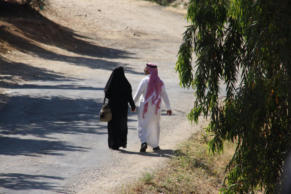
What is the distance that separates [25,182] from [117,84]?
11.2 ft

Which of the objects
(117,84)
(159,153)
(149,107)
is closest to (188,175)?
(159,153)

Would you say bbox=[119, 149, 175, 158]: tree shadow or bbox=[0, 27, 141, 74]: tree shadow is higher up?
bbox=[0, 27, 141, 74]: tree shadow

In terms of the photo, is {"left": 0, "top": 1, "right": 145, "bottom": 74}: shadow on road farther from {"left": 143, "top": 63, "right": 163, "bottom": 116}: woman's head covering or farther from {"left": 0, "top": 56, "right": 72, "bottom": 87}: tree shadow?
{"left": 143, "top": 63, "right": 163, "bottom": 116}: woman's head covering

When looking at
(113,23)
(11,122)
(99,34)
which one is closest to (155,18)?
(113,23)

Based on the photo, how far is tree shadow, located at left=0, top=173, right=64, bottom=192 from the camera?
974cm

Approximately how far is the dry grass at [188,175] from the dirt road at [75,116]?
27 cm

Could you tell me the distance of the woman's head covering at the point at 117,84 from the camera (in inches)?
493

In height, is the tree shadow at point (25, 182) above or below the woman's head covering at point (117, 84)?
below

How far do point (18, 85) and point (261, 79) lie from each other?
1599 cm

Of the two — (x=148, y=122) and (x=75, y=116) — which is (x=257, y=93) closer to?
(x=148, y=122)

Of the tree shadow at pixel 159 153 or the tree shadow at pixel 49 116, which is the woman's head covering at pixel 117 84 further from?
the tree shadow at pixel 49 116

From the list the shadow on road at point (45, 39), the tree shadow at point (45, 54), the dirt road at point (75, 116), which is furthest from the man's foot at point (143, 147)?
the tree shadow at point (45, 54)

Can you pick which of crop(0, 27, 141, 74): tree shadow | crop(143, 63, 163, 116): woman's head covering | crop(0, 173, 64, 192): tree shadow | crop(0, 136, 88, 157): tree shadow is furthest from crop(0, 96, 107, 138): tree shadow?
crop(0, 27, 141, 74): tree shadow

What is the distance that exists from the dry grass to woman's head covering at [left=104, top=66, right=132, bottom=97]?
1772 mm
